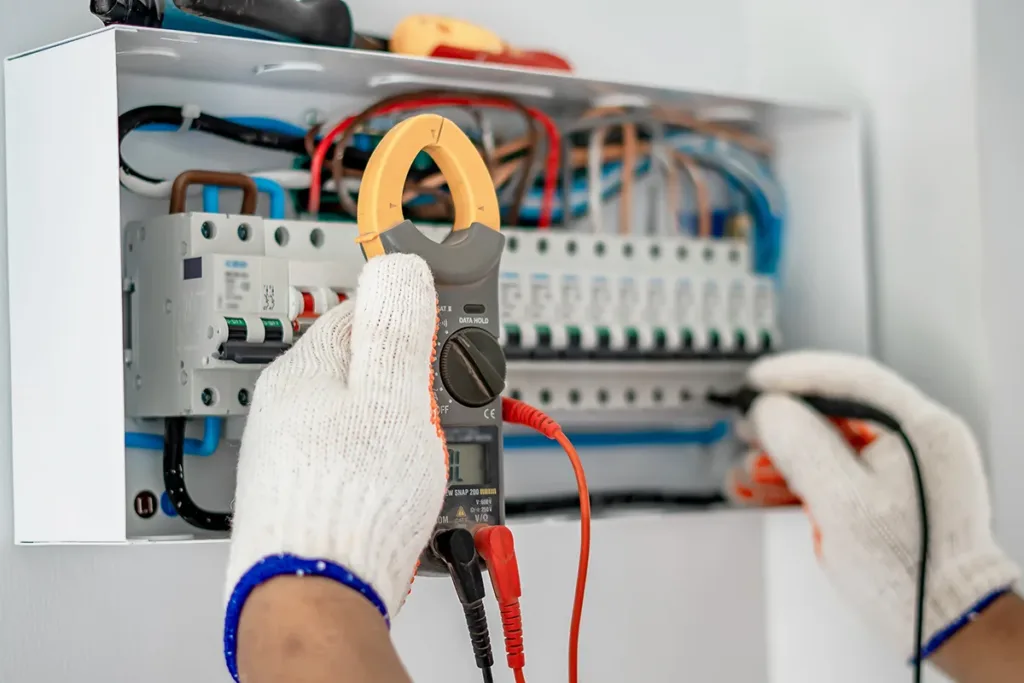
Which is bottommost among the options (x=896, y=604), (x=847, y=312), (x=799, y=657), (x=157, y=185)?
(x=799, y=657)

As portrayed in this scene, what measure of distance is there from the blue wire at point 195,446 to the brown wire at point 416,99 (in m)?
0.29

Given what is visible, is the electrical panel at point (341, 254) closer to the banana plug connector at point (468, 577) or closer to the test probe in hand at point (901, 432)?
the test probe in hand at point (901, 432)

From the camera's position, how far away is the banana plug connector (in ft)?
3.29

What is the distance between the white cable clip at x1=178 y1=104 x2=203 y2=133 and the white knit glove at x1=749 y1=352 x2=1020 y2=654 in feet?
2.58

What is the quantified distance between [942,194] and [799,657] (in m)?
0.65

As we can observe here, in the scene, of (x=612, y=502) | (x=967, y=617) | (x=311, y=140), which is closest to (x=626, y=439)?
(x=612, y=502)

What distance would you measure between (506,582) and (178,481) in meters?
0.40

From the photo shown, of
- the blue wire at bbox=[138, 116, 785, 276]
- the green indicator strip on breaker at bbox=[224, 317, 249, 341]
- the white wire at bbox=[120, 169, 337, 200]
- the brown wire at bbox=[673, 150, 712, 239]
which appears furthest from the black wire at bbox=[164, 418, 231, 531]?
the brown wire at bbox=[673, 150, 712, 239]

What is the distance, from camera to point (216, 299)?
117 cm

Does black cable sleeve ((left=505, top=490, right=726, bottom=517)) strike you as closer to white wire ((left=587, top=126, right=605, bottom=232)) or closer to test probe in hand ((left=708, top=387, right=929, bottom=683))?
test probe in hand ((left=708, top=387, right=929, bottom=683))

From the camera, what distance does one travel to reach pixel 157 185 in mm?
1266

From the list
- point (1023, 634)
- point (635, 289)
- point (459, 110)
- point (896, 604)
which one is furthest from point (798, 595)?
point (459, 110)

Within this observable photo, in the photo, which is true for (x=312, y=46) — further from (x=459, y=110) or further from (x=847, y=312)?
(x=847, y=312)

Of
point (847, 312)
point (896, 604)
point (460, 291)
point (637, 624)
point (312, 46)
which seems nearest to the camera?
point (460, 291)
